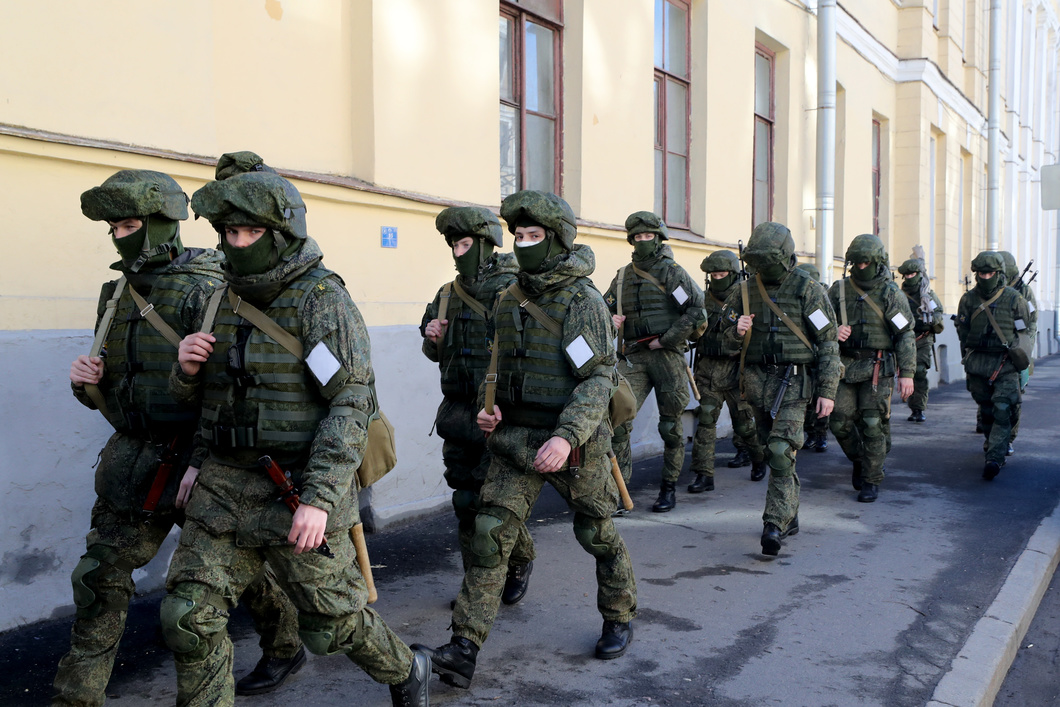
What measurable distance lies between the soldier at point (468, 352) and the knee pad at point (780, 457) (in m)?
1.76

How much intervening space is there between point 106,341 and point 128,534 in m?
0.73

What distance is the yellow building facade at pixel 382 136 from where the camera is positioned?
14.6 feet

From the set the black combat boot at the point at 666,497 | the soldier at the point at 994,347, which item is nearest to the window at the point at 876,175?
the soldier at the point at 994,347

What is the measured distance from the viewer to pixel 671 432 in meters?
7.09

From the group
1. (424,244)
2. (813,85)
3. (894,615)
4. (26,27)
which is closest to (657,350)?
(424,244)

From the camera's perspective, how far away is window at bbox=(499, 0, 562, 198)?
8.06 m

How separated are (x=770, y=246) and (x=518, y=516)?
292 centimetres

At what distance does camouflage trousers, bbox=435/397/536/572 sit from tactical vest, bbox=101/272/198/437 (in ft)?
4.91

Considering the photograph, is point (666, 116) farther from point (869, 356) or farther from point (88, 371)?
point (88, 371)

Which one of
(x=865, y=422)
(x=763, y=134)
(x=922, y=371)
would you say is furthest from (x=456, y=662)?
(x=763, y=134)

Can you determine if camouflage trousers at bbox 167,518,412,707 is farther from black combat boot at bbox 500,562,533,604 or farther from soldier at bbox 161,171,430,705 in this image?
black combat boot at bbox 500,562,533,604

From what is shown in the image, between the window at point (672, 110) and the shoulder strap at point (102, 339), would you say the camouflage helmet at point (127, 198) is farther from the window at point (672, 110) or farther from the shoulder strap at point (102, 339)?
the window at point (672, 110)

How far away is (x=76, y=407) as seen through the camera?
4.55 meters

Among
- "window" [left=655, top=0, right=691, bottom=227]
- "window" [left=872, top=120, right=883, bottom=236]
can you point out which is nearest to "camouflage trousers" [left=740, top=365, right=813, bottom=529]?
"window" [left=655, top=0, right=691, bottom=227]
